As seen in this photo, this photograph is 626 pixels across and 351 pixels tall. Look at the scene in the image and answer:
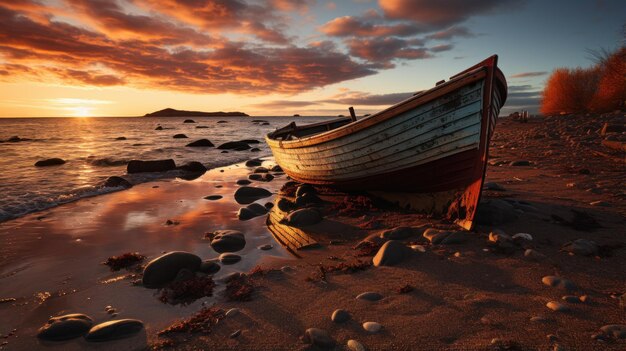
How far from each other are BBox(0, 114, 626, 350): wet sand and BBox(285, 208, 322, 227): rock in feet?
0.66

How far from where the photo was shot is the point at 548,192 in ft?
28.5

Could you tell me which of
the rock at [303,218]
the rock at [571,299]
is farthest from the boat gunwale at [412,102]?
the rock at [571,299]

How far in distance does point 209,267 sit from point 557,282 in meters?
5.05

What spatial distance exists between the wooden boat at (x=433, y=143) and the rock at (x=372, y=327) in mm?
3369

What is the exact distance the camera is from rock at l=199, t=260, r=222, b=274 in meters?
5.56

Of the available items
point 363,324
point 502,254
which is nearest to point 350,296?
point 363,324

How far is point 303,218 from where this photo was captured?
797cm

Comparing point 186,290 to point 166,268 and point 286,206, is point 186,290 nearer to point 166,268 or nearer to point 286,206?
point 166,268

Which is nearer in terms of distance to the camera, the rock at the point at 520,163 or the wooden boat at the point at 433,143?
the wooden boat at the point at 433,143

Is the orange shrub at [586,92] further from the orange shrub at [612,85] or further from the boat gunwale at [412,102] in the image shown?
the boat gunwale at [412,102]

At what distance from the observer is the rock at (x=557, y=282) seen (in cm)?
409

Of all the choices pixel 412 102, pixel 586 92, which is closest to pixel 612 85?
pixel 586 92

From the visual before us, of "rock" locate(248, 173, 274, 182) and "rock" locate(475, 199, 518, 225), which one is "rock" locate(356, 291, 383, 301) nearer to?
"rock" locate(475, 199, 518, 225)

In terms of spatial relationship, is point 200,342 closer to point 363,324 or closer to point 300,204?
point 363,324
